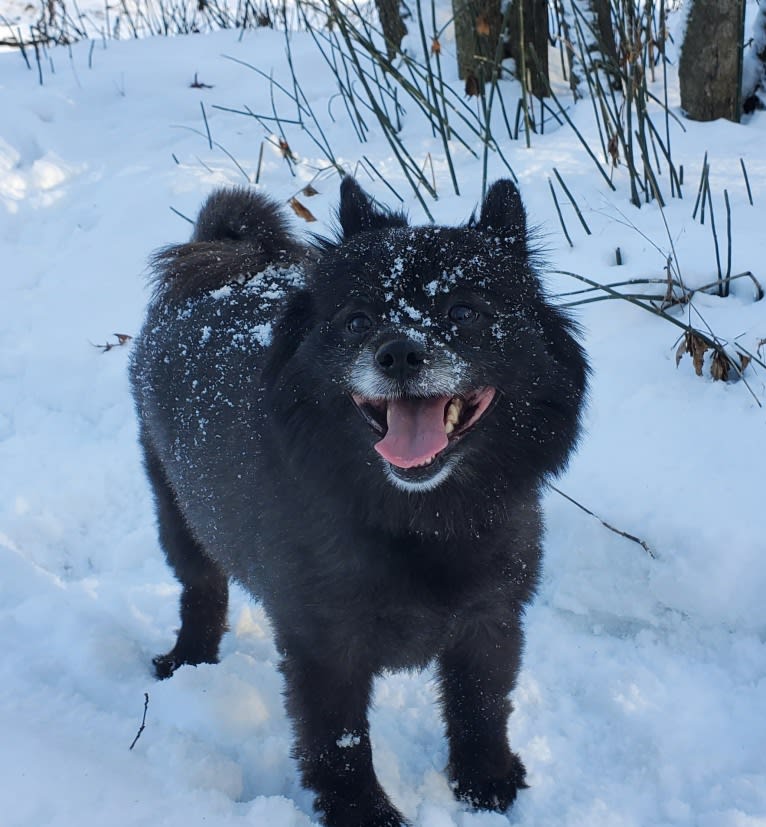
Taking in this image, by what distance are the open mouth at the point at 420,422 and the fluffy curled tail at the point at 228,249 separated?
3.40ft

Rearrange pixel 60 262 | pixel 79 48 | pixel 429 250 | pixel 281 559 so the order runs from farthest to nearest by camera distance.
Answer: pixel 79 48, pixel 60 262, pixel 281 559, pixel 429 250

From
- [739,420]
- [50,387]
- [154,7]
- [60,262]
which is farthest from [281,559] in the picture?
[154,7]

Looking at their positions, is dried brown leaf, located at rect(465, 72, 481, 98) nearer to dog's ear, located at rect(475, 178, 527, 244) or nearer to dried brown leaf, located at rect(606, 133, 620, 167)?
dried brown leaf, located at rect(606, 133, 620, 167)

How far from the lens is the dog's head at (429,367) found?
1907 mm

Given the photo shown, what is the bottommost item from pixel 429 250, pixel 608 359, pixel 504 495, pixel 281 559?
pixel 608 359

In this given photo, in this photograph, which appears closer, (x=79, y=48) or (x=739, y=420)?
(x=739, y=420)

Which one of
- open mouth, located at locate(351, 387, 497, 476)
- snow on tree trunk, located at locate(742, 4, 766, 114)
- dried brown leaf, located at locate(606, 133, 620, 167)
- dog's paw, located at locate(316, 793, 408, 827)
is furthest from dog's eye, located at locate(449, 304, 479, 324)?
snow on tree trunk, located at locate(742, 4, 766, 114)

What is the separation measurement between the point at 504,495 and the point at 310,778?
0.91m

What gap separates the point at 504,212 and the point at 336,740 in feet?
4.71

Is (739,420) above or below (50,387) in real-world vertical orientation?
above

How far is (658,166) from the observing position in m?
4.16

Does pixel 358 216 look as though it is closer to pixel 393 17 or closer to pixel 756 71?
pixel 756 71

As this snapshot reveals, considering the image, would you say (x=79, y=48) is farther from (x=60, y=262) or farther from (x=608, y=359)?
(x=608, y=359)

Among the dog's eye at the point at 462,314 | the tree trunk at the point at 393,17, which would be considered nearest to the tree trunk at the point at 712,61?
the tree trunk at the point at 393,17
